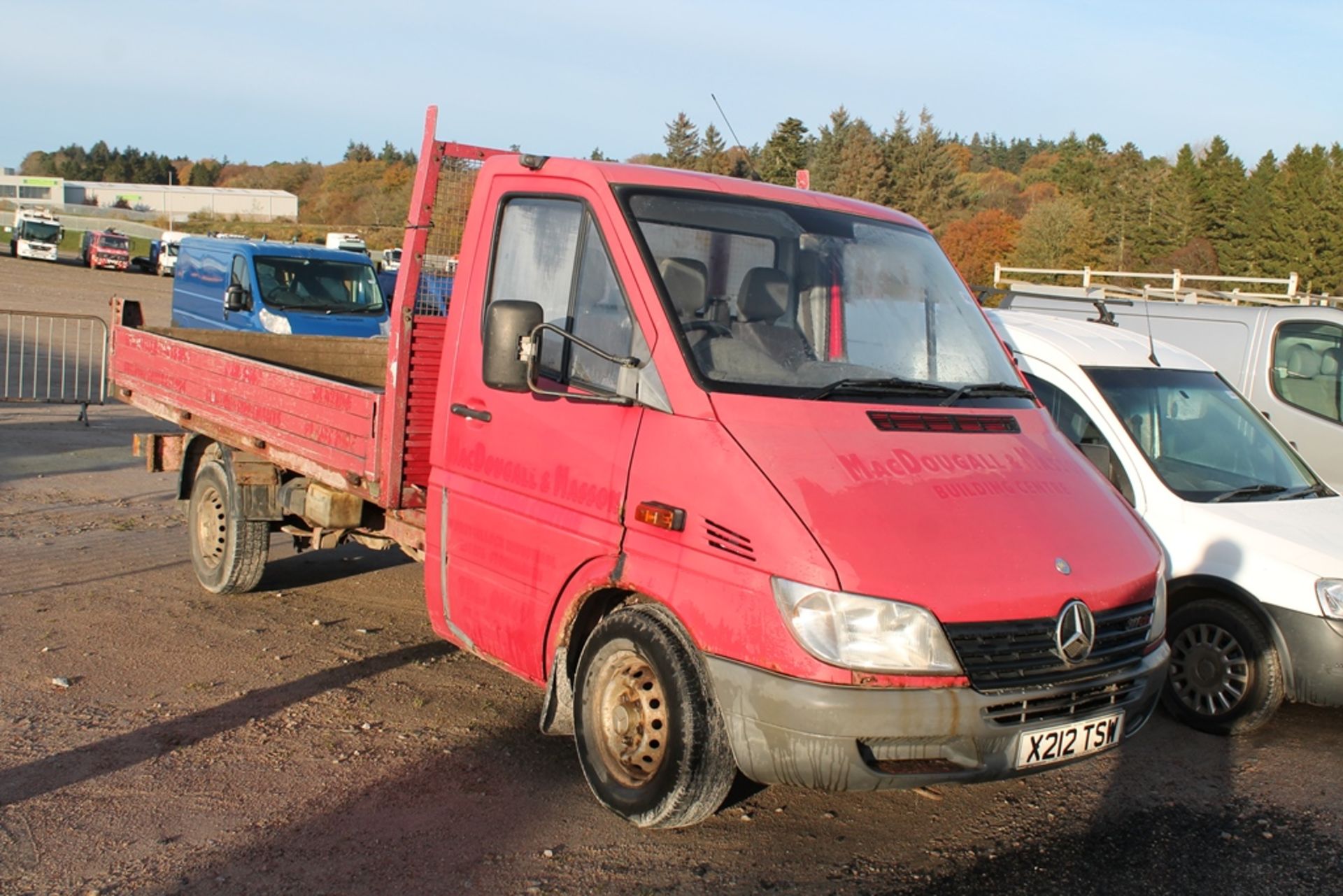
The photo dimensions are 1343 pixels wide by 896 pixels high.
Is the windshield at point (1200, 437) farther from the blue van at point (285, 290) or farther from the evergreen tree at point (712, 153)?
the blue van at point (285, 290)

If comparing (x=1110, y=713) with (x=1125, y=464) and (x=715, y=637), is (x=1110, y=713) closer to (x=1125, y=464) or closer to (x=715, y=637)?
(x=715, y=637)

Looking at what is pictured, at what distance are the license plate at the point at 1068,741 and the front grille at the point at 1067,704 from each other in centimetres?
4

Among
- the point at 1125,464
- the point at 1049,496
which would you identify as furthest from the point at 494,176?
the point at 1125,464

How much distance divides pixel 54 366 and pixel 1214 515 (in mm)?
19848

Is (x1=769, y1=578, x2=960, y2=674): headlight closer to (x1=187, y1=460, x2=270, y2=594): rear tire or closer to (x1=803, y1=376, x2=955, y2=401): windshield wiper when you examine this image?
(x1=803, y1=376, x2=955, y2=401): windshield wiper

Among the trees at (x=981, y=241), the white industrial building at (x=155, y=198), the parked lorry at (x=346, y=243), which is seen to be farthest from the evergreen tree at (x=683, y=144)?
the white industrial building at (x=155, y=198)

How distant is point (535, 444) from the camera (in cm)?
492

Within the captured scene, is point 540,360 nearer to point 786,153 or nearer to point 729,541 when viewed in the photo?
point 729,541

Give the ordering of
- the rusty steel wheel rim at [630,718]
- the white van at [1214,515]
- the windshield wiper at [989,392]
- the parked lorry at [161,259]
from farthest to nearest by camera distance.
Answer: the parked lorry at [161,259] < the white van at [1214,515] < the windshield wiper at [989,392] < the rusty steel wheel rim at [630,718]

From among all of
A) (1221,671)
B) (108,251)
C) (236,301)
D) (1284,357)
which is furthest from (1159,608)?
(108,251)

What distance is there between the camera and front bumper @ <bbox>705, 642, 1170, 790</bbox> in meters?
3.89

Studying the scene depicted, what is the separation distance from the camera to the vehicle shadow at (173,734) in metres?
4.91

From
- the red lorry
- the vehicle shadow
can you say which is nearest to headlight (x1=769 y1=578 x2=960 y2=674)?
the red lorry

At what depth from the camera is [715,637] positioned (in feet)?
13.5
